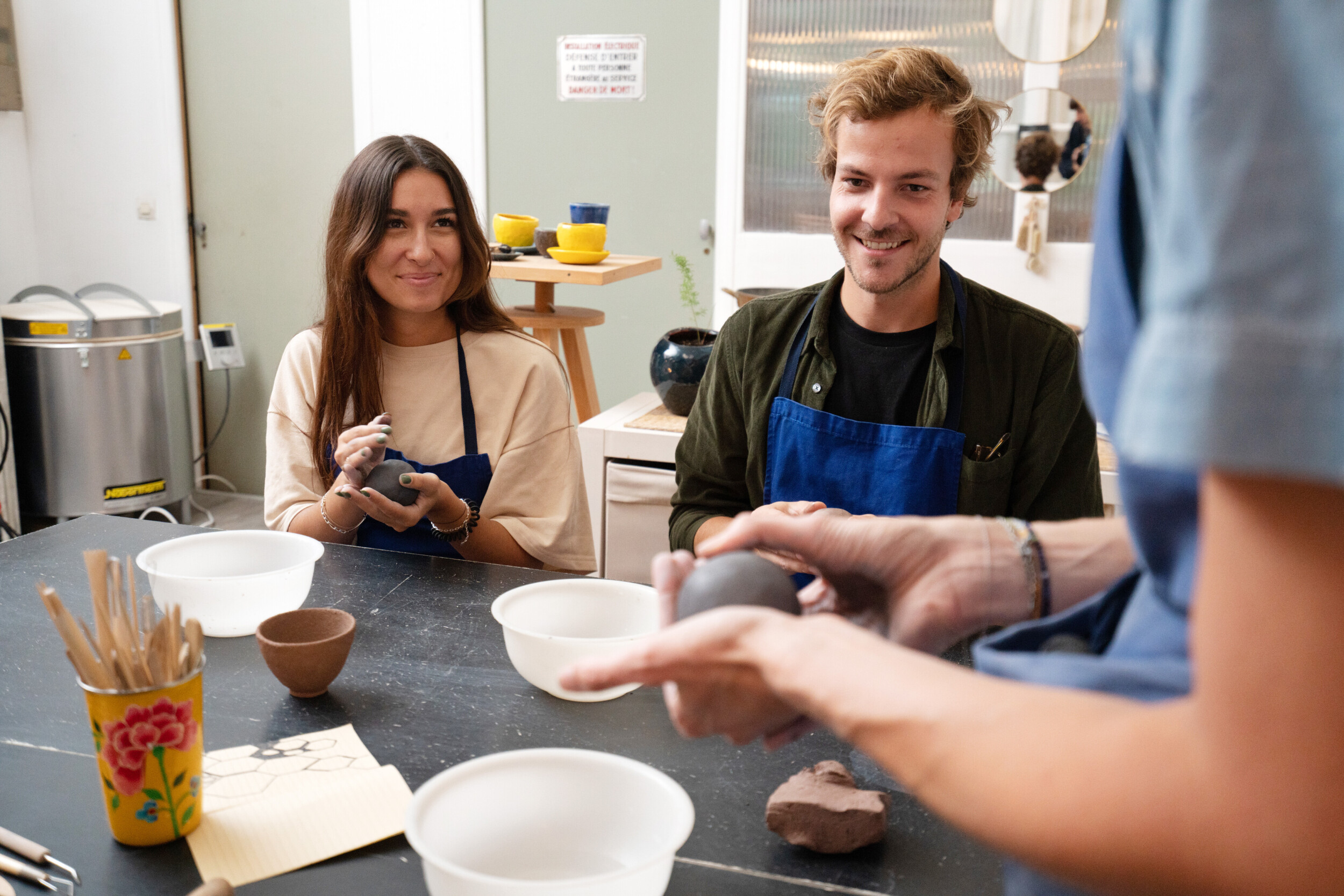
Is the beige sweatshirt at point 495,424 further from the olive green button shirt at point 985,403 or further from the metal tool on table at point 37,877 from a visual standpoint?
the metal tool on table at point 37,877

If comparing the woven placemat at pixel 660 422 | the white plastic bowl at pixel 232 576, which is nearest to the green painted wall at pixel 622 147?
the woven placemat at pixel 660 422

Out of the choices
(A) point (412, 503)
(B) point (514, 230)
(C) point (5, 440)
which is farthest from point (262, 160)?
(A) point (412, 503)

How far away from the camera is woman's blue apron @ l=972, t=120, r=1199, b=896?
1.42 ft

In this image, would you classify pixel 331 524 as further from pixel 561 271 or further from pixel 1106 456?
pixel 1106 456

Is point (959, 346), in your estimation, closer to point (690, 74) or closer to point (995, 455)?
point (995, 455)

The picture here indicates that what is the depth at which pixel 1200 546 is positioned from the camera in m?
0.42

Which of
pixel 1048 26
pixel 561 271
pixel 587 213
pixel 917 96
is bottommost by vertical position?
pixel 561 271

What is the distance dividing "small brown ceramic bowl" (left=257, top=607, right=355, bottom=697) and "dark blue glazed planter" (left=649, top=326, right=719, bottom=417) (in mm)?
1516

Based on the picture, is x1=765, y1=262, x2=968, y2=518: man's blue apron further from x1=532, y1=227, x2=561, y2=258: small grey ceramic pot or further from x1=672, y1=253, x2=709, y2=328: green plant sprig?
x1=672, y1=253, x2=709, y2=328: green plant sprig

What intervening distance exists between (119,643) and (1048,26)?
3.07 m

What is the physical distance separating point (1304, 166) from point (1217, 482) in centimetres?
11

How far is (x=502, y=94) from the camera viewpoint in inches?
144

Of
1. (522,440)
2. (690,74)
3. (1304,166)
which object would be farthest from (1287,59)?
(690,74)

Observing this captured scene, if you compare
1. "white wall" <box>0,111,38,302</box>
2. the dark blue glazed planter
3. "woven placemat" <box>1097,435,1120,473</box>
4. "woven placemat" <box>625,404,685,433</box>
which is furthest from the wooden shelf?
"white wall" <box>0,111,38,302</box>
